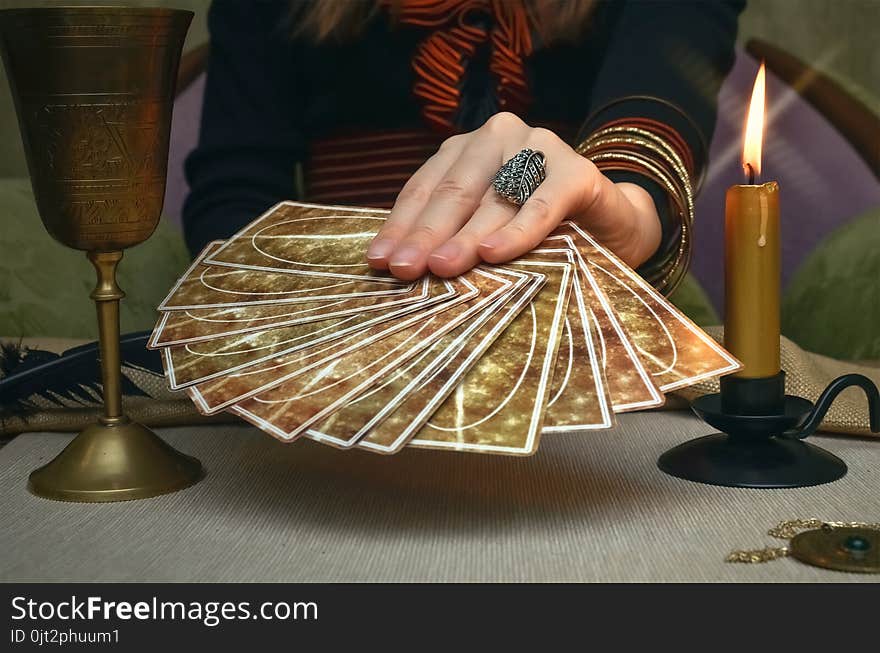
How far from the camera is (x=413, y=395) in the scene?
708 mm

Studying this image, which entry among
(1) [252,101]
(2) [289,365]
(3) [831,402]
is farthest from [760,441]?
(1) [252,101]

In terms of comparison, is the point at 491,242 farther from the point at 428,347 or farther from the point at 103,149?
the point at 103,149

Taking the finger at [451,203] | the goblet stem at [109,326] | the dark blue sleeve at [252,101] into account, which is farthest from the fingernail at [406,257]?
the dark blue sleeve at [252,101]

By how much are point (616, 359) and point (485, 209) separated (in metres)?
0.18

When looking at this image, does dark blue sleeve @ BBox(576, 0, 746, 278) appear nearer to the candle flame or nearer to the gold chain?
the candle flame

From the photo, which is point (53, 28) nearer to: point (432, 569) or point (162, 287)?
point (432, 569)

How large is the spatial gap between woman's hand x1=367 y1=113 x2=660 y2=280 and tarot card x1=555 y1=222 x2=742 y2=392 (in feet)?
0.17

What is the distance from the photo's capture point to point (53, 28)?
2.48ft

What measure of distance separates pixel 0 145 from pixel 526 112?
0.92 m

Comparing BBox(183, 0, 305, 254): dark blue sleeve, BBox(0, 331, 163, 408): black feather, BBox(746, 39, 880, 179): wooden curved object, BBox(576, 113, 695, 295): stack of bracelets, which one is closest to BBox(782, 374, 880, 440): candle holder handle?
BBox(576, 113, 695, 295): stack of bracelets

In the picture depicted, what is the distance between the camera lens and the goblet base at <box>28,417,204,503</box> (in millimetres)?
848

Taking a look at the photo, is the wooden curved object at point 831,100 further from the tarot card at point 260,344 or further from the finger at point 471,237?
the tarot card at point 260,344

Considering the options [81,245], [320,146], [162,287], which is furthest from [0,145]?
[81,245]

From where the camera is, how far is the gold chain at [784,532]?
0.69 m
